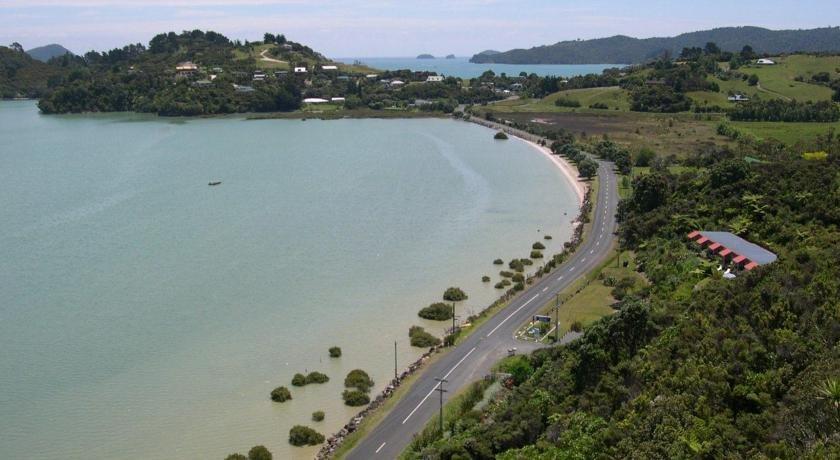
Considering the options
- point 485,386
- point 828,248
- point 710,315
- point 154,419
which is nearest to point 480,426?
point 485,386

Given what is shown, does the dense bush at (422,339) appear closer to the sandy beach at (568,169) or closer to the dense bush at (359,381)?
the dense bush at (359,381)

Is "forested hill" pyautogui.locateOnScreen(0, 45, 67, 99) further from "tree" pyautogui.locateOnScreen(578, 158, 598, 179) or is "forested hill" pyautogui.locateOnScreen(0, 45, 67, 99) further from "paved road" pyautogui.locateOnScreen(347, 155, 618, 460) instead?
"paved road" pyautogui.locateOnScreen(347, 155, 618, 460)

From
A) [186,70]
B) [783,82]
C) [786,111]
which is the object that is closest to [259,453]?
[786,111]

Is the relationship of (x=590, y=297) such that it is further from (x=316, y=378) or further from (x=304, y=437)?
(x=304, y=437)

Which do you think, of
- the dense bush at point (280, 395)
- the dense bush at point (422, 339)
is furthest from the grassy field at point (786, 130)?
the dense bush at point (280, 395)

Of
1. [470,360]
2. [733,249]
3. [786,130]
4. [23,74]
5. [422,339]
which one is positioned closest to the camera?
[470,360]

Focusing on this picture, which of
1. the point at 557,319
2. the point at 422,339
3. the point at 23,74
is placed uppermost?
the point at 23,74
